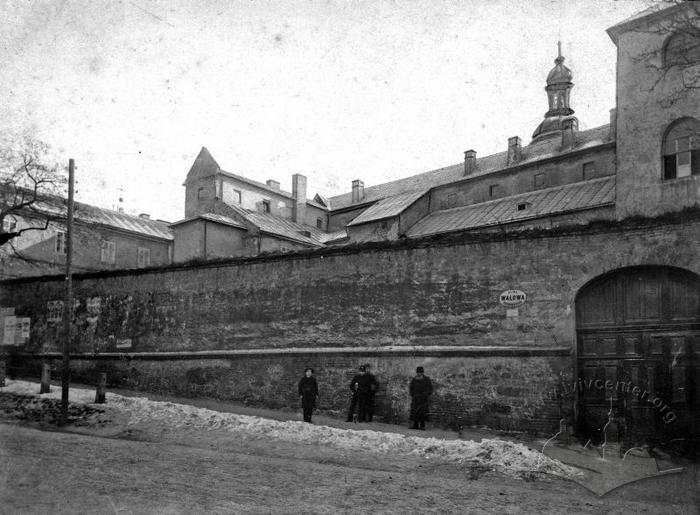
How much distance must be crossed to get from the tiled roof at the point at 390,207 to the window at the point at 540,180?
694cm

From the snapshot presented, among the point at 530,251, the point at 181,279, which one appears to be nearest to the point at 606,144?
the point at 530,251

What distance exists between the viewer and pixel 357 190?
49.5m

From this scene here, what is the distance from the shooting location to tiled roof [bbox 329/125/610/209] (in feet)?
113

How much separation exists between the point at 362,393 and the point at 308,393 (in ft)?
4.21

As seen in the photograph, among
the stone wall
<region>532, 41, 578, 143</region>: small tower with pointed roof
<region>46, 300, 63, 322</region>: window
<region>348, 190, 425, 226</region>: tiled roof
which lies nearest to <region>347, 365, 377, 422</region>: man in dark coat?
the stone wall

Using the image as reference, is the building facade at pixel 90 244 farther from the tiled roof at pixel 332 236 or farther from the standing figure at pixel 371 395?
the standing figure at pixel 371 395

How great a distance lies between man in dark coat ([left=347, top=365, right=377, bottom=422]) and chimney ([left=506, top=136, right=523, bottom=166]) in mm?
25362

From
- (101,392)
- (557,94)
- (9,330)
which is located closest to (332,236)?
(557,94)

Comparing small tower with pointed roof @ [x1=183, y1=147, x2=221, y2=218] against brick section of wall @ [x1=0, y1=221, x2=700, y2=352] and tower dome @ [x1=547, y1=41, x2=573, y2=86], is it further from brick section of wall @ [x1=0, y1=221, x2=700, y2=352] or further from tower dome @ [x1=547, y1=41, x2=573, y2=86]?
tower dome @ [x1=547, y1=41, x2=573, y2=86]

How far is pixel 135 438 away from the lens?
13.0 metres

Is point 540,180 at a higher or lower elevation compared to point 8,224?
higher

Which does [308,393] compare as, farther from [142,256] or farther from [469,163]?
[142,256]

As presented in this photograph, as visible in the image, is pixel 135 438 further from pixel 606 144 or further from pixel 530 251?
pixel 606 144

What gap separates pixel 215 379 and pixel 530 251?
9093 millimetres
